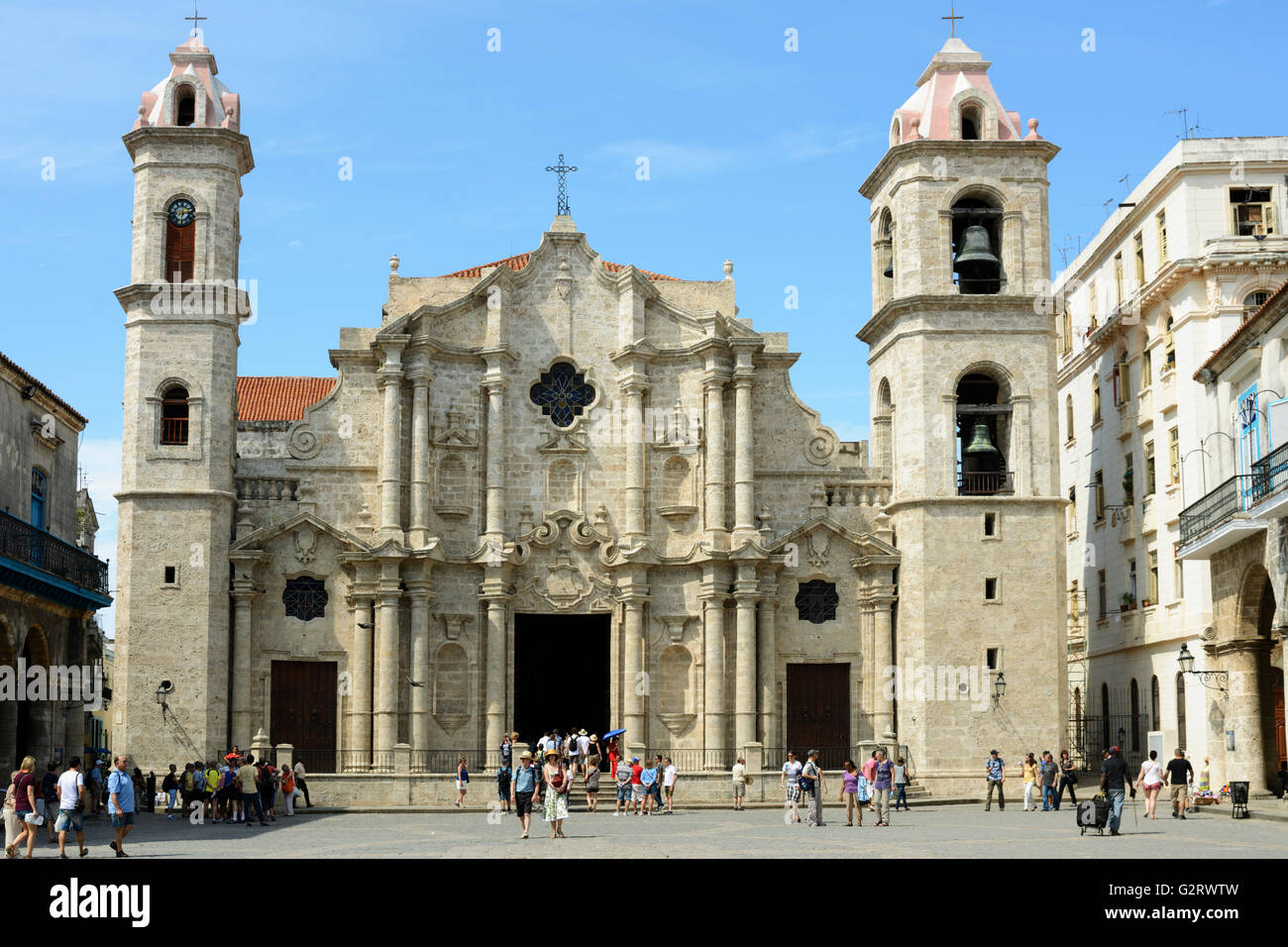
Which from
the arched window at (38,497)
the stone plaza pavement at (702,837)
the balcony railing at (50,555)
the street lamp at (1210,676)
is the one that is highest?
the arched window at (38,497)

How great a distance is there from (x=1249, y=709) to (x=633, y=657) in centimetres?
1497

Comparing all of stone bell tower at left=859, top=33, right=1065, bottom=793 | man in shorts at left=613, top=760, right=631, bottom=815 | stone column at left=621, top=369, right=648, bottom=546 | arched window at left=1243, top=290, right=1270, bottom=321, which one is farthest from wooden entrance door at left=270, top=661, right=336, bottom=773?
arched window at left=1243, top=290, right=1270, bottom=321

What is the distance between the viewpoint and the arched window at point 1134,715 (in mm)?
Answer: 44375

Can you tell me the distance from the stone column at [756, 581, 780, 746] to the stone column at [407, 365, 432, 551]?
8653mm

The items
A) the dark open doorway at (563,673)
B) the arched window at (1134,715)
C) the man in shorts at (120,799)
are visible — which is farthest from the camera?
the arched window at (1134,715)

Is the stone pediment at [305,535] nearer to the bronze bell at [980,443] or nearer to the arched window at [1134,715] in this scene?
the bronze bell at [980,443]

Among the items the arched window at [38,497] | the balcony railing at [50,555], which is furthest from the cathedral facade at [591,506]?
the arched window at [38,497]

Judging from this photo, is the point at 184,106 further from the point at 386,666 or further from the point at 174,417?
the point at 386,666

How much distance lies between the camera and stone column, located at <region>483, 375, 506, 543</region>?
140 ft

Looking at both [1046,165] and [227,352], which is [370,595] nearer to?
[227,352]

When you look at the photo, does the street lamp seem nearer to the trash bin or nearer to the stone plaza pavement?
the stone plaza pavement

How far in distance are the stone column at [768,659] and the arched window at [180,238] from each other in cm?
1654

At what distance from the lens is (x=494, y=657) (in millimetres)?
42000
